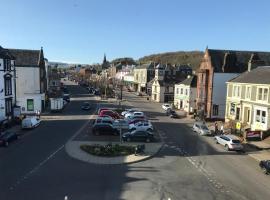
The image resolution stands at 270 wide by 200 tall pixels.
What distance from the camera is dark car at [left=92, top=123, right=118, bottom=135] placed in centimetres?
4373

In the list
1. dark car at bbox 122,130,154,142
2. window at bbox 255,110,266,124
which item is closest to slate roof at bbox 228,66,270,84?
window at bbox 255,110,266,124

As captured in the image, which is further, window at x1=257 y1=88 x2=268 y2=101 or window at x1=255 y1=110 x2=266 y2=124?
window at x1=255 y1=110 x2=266 y2=124

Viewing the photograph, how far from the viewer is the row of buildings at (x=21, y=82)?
54312 mm

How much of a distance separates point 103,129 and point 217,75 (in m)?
27.0

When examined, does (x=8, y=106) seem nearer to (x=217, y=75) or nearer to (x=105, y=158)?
(x=105, y=158)

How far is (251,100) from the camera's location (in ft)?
159

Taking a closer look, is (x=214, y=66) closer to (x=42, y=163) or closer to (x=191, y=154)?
(x=191, y=154)

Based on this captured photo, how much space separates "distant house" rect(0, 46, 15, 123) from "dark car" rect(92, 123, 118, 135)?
54.3 ft

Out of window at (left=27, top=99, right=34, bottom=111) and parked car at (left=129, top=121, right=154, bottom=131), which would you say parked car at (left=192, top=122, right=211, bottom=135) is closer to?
parked car at (left=129, top=121, right=154, bottom=131)

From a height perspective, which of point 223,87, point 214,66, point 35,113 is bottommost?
point 35,113

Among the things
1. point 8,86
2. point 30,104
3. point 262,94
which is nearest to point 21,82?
point 30,104

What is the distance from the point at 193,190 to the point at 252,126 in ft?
88.1

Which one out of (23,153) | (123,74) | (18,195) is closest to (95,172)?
(18,195)

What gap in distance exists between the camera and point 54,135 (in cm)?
4306
